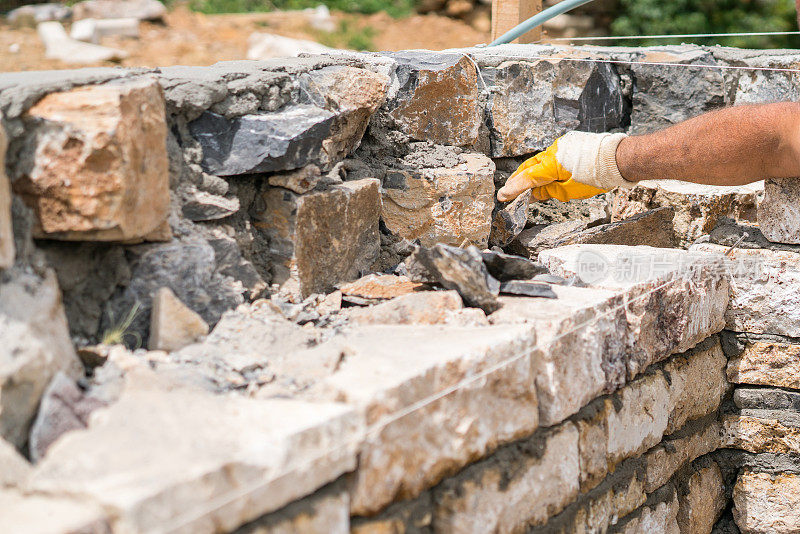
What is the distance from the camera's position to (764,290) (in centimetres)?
296

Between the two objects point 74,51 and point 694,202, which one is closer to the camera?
point 694,202

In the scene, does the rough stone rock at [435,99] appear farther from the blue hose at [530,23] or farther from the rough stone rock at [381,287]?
the rough stone rock at [381,287]

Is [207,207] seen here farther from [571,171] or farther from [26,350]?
[571,171]

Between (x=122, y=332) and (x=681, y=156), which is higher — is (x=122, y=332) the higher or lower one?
the lower one

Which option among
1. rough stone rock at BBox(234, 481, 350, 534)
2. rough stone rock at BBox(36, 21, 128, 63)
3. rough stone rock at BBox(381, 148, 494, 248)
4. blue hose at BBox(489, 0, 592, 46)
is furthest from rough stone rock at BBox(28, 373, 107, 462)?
rough stone rock at BBox(36, 21, 128, 63)

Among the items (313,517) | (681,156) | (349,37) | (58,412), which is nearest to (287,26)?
(349,37)

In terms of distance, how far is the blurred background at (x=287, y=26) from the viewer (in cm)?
984

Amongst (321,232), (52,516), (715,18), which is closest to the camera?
(52,516)

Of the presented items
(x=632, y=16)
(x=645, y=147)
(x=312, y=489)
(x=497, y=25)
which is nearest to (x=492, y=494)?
(x=312, y=489)

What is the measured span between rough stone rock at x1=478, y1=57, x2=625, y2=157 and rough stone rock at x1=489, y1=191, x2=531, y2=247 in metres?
0.24

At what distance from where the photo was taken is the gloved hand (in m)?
3.06

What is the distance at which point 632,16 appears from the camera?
12258mm

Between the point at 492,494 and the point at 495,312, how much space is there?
49 centimetres

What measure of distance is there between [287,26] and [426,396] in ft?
34.3
